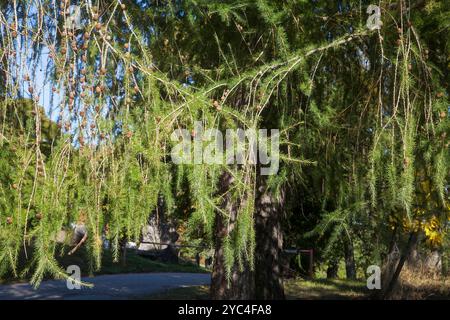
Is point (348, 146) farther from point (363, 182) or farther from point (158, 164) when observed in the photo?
point (158, 164)

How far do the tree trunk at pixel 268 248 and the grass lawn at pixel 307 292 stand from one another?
9.23 feet

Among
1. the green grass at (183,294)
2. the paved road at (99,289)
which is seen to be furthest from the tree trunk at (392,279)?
the paved road at (99,289)

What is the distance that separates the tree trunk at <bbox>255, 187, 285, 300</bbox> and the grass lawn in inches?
111

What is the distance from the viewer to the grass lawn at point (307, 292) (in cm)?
929

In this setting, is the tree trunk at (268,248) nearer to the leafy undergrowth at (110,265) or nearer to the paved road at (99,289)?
the paved road at (99,289)

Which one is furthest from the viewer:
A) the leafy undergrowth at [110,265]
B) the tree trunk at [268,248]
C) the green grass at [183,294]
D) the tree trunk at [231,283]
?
the leafy undergrowth at [110,265]

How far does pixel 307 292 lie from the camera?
9.97m

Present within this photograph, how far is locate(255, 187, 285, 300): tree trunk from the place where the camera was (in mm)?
6109

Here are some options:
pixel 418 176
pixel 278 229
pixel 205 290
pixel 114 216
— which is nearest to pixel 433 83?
pixel 418 176

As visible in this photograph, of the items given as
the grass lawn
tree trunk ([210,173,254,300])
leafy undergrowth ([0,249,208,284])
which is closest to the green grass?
the grass lawn

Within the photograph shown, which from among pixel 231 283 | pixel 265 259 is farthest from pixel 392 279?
pixel 231 283

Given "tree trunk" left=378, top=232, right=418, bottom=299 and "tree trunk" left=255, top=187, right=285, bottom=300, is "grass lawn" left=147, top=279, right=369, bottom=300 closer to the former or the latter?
"tree trunk" left=378, top=232, right=418, bottom=299

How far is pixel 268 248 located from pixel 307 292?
13.5ft

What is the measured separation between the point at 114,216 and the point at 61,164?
0.36m
